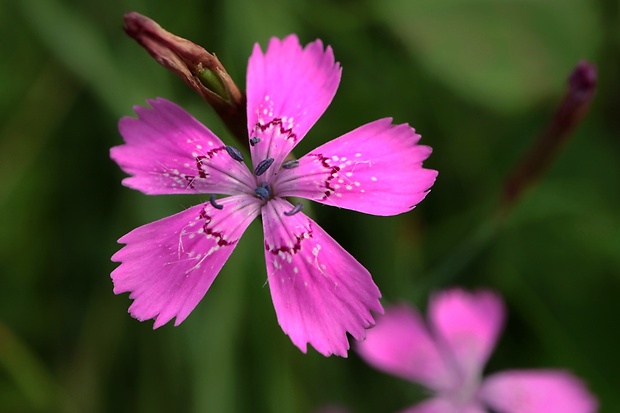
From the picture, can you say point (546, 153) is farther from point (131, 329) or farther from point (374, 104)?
point (131, 329)

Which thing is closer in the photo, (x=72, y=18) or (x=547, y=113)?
(x=72, y=18)

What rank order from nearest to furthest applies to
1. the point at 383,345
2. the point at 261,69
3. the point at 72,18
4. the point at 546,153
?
→ 1. the point at 261,69
2. the point at 546,153
3. the point at 383,345
4. the point at 72,18

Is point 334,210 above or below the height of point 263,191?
above

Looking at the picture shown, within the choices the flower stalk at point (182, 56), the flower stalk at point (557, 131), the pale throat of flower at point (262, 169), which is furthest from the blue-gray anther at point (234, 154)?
the flower stalk at point (557, 131)

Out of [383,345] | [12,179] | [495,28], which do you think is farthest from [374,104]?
[12,179]

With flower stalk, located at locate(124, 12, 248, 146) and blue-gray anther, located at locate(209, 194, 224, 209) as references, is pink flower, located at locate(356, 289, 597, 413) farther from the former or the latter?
flower stalk, located at locate(124, 12, 248, 146)

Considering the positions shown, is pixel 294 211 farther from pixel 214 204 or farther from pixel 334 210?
pixel 334 210

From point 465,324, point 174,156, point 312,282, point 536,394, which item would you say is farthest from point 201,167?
point 536,394
